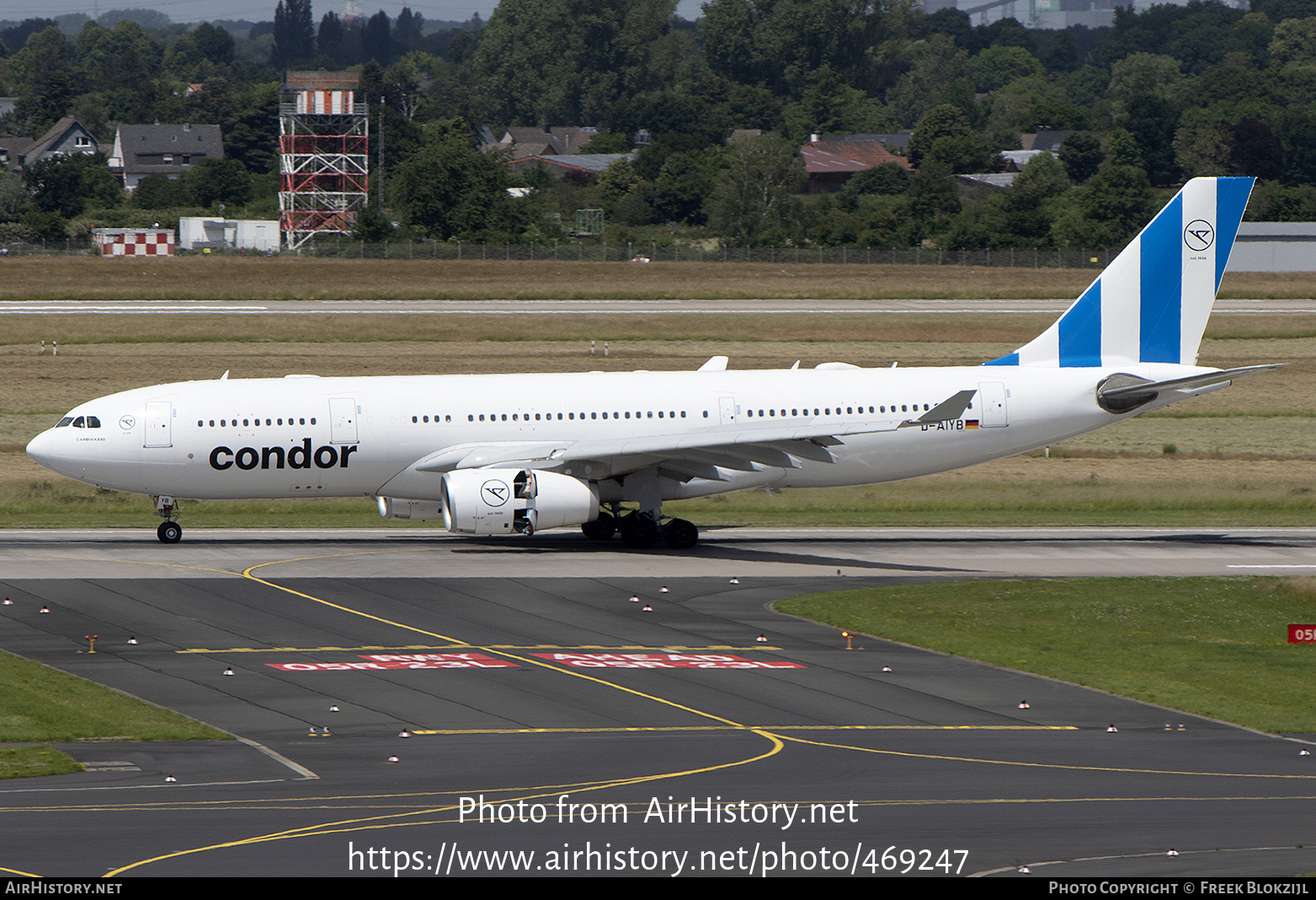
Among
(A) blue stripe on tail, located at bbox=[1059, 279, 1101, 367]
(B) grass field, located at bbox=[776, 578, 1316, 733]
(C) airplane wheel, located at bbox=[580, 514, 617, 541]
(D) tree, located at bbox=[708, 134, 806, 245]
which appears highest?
(D) tree, located at bbox=[708, 134, 806, 245]

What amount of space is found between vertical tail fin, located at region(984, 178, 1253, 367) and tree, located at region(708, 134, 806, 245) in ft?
334

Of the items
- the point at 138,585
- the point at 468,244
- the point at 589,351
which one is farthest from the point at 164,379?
the point at 468,244

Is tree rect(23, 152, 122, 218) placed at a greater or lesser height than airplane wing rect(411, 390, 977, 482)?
greater

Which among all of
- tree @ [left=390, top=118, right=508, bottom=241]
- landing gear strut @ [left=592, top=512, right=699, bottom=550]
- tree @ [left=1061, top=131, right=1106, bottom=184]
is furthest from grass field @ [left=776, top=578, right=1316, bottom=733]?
tree @ [left=1061, top=131, right=1106, bottom=184]

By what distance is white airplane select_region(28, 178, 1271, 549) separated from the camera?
4119cm

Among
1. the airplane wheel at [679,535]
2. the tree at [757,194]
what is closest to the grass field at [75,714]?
the airplane wheel at [679,535]

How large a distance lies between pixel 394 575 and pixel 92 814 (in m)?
18.8

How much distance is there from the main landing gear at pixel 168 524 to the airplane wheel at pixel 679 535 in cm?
1323

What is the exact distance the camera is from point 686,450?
40594mm

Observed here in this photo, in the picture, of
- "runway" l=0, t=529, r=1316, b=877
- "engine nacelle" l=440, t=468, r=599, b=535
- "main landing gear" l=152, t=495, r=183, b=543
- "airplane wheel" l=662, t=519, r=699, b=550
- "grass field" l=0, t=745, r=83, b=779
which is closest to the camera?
"runway" l=0, t=529, r=1316, b=877

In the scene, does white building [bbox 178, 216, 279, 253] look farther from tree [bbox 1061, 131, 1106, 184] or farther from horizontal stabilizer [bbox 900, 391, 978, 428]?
horizontal stabilizer [bbox 900, 391, 978, 428]

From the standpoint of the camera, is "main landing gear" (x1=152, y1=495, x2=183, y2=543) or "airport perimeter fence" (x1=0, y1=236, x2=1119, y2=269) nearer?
"main landing gear" (x1=152, y1=495, x2=183, y2=543)

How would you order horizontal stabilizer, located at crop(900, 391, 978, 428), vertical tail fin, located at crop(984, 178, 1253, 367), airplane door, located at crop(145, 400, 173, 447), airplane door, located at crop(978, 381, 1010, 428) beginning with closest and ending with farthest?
horizontal stabilizer, located at crop(900, 391, 978, 428) → airplane door, located at crop(145, 400, 173, 447) → airplane door, located at crop(978, 381, 1010, 428) → vertical tail fin, located at crop(984, 178, 1253, 367)

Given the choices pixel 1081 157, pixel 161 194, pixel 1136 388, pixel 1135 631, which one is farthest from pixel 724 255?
pixel 1135 631
